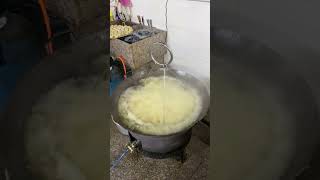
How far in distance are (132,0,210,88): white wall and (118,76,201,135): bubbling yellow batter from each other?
53cm

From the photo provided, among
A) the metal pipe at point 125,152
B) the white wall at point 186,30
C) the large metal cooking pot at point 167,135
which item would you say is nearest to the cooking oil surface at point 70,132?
the large metal cooking pot at point 167,135

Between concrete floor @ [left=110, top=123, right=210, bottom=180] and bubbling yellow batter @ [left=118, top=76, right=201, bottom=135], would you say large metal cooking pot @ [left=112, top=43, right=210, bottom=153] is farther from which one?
concrete floor @ [left=110, top=123, right=210, bottom=180]

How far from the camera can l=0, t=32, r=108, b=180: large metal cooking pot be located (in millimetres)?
282

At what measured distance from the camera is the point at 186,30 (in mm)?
1879

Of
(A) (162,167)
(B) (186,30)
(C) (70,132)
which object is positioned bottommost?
(A) (162,167)

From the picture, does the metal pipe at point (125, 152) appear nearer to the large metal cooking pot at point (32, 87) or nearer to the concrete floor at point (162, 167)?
the concrete floor at point (162, 167)

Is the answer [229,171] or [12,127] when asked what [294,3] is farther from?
[12,127]

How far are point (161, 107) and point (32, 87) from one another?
864 mm

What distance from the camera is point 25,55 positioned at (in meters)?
0.27

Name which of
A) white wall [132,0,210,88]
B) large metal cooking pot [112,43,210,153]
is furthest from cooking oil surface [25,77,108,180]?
white wall [132,0,210,88]

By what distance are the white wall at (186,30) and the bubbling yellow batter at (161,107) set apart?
0.53m

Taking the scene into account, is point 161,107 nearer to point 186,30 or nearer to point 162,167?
point 162,167

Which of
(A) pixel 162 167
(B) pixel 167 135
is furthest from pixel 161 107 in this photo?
(A) pixel 162 167

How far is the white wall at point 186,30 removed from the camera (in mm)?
1728
